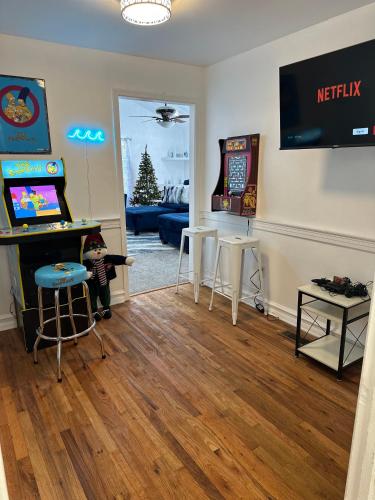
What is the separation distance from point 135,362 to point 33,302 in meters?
0.94

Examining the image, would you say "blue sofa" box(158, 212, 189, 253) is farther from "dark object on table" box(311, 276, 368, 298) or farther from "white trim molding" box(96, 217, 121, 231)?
"dark object on table" box(311, 276, 368, 298)

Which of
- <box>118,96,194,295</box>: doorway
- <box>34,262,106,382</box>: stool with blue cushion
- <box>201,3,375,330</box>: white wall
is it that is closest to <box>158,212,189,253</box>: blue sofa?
<box>118,96,194,295</box>: doorway

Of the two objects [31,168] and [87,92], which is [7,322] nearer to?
[31,168]

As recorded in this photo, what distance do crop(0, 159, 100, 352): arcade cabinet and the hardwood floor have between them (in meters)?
0.39

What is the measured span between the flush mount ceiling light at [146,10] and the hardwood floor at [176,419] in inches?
90.5

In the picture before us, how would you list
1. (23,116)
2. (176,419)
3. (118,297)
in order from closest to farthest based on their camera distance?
(176,419)
(23,116)
(118,297)

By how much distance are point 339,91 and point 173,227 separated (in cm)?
402

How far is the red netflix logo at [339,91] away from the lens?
2026 millimetres

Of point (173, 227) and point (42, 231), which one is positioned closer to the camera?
point (42, 231)

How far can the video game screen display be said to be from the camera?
265 cm

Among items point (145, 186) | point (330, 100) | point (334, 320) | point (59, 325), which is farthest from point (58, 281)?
point (145, 186)

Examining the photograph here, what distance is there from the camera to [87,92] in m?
3.11

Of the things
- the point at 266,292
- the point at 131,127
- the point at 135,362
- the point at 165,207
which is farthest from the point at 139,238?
the point at 135,362

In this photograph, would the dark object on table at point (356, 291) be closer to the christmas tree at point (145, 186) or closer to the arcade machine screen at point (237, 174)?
the arcade machine screen at point (237, 174)
